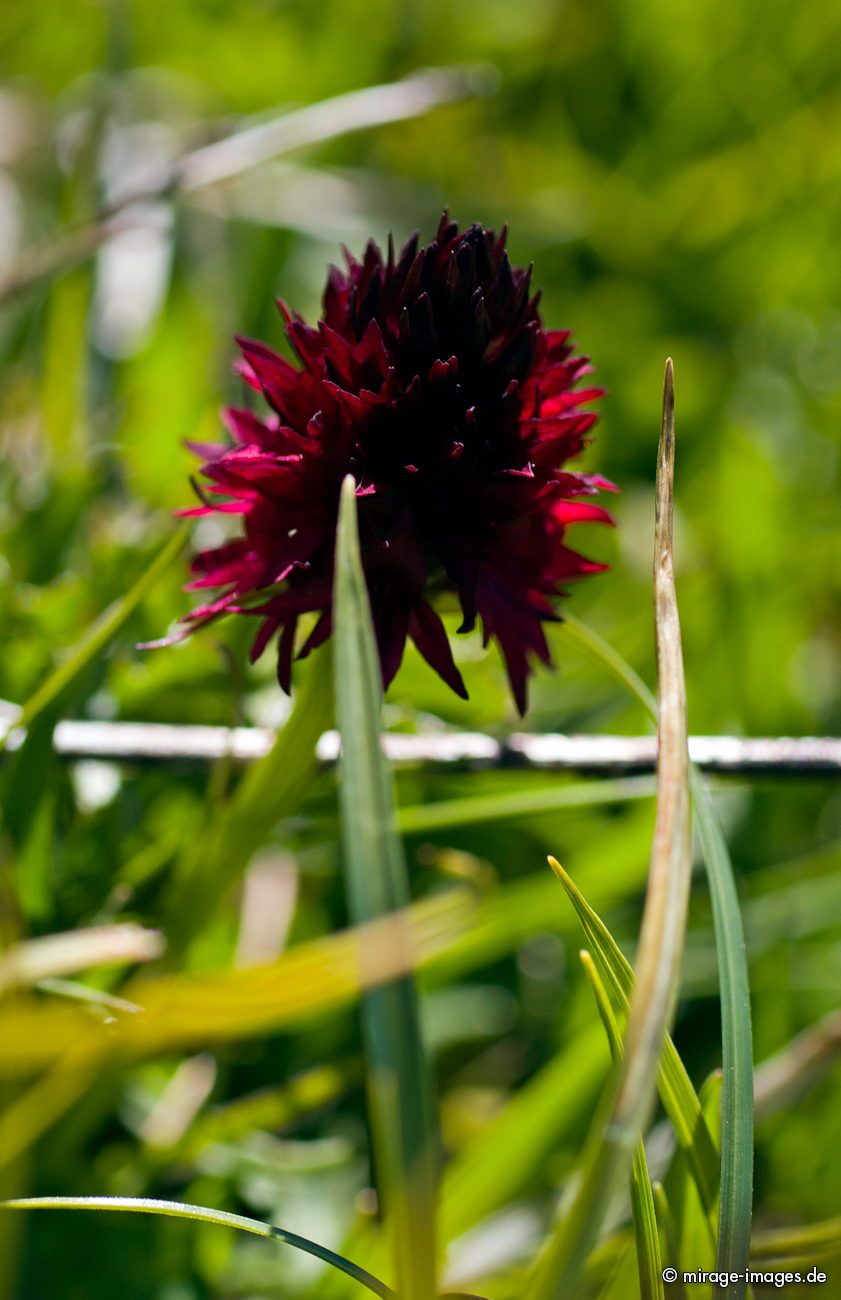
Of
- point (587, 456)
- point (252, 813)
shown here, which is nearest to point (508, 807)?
point (252, 813)

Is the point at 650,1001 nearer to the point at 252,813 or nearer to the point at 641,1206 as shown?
the point at 641,1206

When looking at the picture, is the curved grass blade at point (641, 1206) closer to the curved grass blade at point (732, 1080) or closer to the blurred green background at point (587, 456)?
the curved grass blade at point (732, 1080)

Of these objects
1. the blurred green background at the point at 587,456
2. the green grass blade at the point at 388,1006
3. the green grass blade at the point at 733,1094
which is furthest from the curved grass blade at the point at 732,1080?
the blurred green background at the point at 587,456

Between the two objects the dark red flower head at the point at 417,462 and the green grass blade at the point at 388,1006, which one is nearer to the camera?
the green grass blade at the point at 388,1006

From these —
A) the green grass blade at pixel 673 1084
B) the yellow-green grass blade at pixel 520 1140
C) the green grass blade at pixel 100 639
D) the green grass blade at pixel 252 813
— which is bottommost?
the yellow-green grass blade at pixel 520 1140

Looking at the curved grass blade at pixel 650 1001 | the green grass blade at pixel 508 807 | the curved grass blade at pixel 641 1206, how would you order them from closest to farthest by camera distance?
the curved grass blade at pixel 650 1001, the curved grass blade at pixel 641 1206, the green grass blade at pixel 508 807

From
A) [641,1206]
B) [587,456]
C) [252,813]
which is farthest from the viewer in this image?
[587,456]

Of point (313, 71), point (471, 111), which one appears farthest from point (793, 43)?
point (313, 71)
